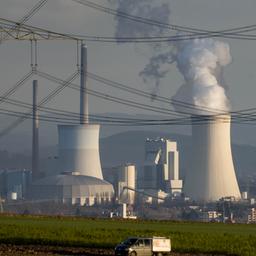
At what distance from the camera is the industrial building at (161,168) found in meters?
147

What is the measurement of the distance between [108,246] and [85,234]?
3.05 meters

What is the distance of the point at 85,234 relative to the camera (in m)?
34.4

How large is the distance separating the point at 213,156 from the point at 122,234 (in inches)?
1934

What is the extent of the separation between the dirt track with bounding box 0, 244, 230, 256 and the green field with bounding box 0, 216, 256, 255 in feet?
2.74

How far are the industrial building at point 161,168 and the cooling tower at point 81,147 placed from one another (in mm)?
26931

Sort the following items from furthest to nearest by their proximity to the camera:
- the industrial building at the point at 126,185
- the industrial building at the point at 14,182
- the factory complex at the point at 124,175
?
1. the industrial building at the point at 14,182
2. the industrial building at the point at 126,185
3. the factory complex at the point at 124,175

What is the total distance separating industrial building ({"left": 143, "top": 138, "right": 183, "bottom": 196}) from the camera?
484 ft

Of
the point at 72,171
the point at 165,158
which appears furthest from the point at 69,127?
the point at 165,158

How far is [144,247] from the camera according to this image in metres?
29.2

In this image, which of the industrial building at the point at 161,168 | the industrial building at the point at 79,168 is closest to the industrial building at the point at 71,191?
the industrial building at the point at 79,168

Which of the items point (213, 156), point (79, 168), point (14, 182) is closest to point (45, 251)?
point (213, 156)

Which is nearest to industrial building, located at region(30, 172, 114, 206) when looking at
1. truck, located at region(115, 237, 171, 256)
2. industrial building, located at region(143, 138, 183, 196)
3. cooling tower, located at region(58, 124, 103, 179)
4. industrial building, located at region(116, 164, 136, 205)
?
industrial building, located at region(116, 164, 136, 205)

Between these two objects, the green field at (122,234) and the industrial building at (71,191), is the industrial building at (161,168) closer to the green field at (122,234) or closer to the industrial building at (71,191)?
the industrial building at (71,191)

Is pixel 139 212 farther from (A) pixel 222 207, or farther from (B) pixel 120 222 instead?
(B) pixel 120 222
